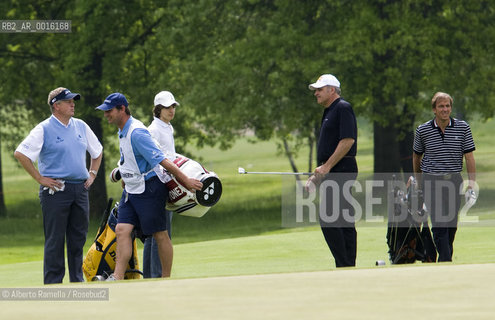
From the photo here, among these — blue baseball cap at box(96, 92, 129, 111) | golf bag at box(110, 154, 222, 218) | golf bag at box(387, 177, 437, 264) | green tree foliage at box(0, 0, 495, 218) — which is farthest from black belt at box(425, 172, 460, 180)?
green tree foliage at box(0, 0, 495, 218)

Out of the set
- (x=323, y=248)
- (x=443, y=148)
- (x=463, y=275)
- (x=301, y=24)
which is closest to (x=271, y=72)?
(x=301, y=24)

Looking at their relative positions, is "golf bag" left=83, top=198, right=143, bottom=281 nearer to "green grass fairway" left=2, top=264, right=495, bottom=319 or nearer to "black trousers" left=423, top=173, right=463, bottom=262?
"black trousers" left=423, top=173, right=463, bottom=262

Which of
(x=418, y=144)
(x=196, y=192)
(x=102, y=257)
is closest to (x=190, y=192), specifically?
(x=196, y=192)

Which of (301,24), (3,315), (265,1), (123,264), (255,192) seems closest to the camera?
(3,315)

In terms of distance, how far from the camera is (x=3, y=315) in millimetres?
4426

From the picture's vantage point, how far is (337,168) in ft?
27.0

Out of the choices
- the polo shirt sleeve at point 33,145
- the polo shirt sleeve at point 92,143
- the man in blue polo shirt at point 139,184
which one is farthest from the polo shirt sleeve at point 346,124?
A: the polo shirt sleeve at point 33,145

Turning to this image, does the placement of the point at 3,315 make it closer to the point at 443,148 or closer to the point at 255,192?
the point at 443,148

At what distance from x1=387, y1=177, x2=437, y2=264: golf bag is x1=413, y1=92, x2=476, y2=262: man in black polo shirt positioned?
23 cm

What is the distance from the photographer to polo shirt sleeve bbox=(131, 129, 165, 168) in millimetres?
7523

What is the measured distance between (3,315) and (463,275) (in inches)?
101

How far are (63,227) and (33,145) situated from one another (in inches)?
30.5

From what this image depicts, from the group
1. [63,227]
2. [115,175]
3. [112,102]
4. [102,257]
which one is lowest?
[102,257]

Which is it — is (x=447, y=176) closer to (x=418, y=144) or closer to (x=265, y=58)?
(x=418, y=144)
